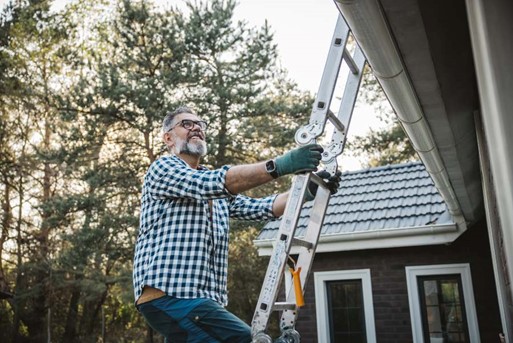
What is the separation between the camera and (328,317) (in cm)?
741

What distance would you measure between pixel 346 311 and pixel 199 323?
19.2ft

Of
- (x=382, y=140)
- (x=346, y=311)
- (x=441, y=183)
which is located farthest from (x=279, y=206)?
(x=382, y=140)

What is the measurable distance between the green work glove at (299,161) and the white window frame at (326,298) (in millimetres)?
5625

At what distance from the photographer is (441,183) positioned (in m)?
3.80

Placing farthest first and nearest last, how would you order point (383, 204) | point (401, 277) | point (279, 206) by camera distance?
point (383, 204) < point (401, 277) < point (279, 206)

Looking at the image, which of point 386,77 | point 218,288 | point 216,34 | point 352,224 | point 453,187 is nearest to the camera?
point 386,77

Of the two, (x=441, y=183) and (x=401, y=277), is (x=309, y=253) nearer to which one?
(x=441, y=183)

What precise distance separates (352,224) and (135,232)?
26.7ft

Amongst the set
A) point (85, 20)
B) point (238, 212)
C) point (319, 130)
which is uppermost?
point (85, 20)

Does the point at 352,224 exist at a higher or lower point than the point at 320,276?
higher

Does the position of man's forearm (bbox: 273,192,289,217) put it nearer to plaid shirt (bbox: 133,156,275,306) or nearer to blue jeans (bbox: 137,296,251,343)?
plaid shirt (bbox: 133,156,275,306)

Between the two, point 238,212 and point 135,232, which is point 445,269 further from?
point 135,232

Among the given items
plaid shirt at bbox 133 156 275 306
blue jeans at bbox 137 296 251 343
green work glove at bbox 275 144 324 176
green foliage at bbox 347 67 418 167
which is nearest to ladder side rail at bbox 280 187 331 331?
blue jeans at bbox 137 296 251 343

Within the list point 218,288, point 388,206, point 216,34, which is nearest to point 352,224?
point 388,206
